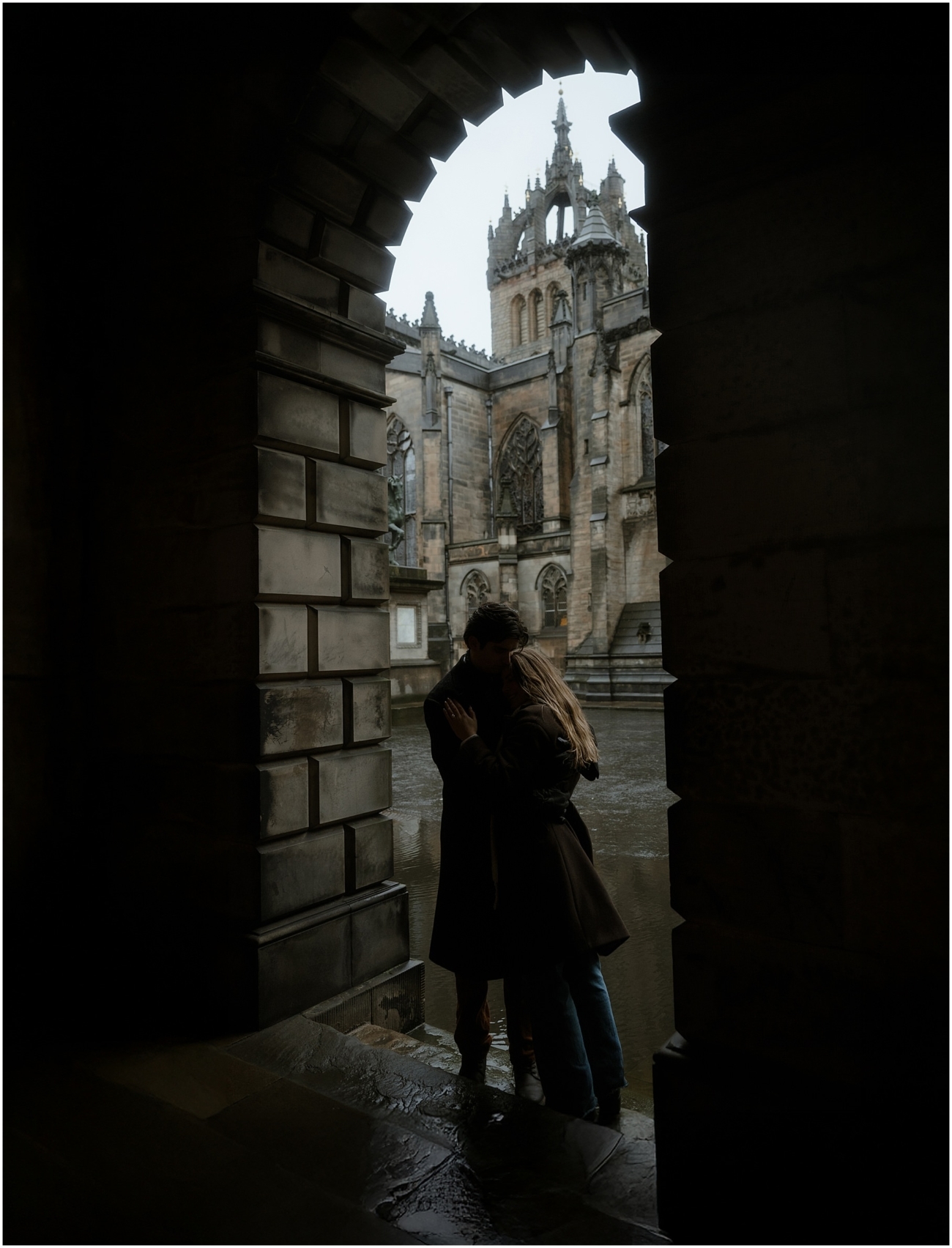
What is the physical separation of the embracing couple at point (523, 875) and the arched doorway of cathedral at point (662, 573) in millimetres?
560

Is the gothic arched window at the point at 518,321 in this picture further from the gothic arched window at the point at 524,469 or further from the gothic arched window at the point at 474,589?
the gothic arched window at the point at 474,589

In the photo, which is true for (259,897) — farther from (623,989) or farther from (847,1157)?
(847,1157)

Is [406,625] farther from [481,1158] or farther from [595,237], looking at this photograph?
[595,237]

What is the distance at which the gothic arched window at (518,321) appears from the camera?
42.7m

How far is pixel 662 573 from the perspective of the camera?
181 centimetres

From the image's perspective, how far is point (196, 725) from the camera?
285 centimetres

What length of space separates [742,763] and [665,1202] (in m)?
1.01

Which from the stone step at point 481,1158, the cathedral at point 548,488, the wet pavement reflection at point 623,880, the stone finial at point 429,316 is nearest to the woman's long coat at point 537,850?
the stone step at point 481,1158

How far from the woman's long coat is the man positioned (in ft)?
0.36

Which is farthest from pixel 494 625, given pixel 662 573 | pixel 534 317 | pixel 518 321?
pixel 518 321

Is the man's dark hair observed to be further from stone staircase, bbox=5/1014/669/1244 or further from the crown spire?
the crown spire

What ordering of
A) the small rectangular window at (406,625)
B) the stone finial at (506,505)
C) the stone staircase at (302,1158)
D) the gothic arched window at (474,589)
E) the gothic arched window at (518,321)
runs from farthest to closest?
the gothic arched window at (518,321) < the gothic arched window at (474,589) < the stone finial at (506,505) < the small rectangular window at (406,625) < the stone staircase at (302,1158)

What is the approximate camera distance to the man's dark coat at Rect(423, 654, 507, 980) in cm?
231

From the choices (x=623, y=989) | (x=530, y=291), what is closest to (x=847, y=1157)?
(x=623, y=989)
